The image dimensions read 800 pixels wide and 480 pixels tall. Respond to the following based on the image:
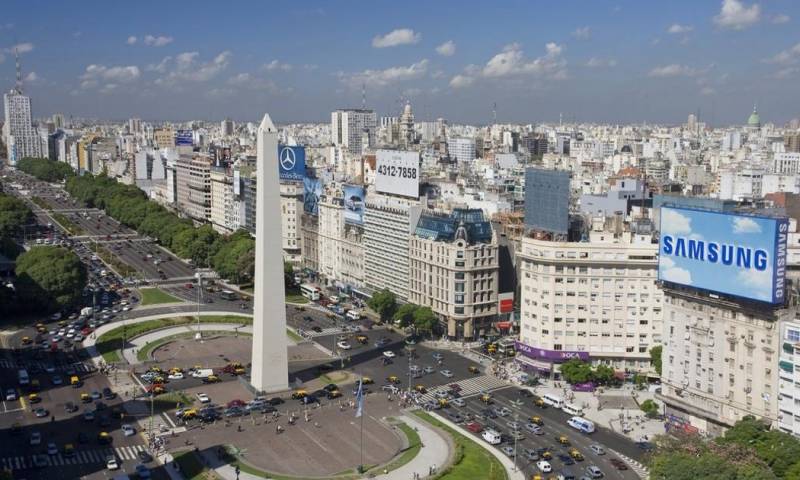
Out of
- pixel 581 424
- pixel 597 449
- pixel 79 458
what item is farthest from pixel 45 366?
pixel 597 449

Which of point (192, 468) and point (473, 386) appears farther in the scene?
point (473, 386)

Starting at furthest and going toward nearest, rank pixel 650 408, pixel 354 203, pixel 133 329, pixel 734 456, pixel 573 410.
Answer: pixel 354 203 → pixel 133 329 → pixel 573 410 → pixel 650 408 → pixel 734 456

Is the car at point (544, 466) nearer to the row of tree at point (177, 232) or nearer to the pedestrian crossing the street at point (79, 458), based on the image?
the pedestrian crossing the street at point (79, 458)

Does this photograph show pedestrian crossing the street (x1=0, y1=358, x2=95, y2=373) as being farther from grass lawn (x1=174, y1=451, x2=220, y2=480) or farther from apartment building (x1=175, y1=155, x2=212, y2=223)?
apartment building (x1=175, y1=155, x2=212, y2=223)

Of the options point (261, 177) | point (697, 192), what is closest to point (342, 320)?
point (261, 177)

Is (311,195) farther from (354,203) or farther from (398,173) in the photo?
(398,173)

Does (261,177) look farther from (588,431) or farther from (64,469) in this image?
(588,431)
